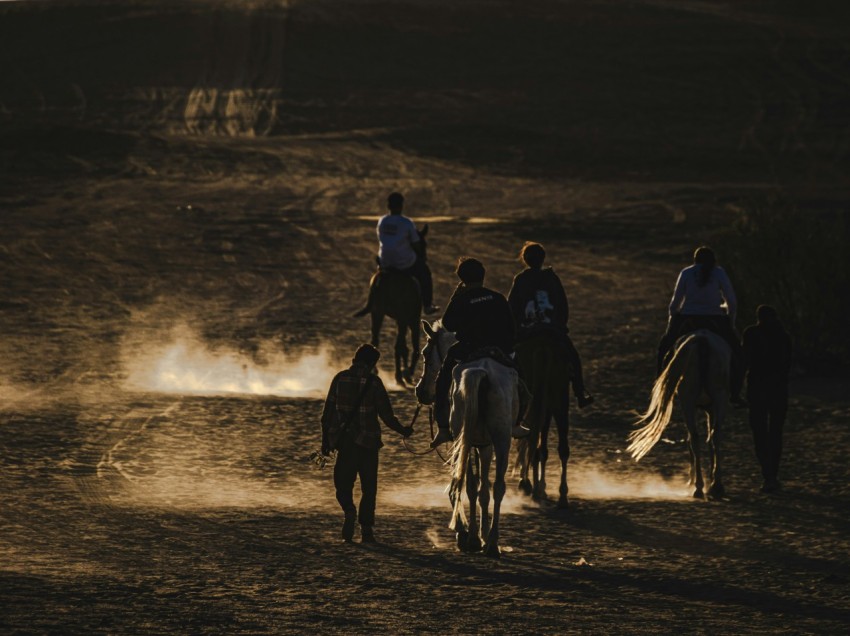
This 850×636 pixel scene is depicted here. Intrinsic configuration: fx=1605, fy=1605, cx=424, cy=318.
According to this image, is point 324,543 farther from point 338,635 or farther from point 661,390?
point 661,390

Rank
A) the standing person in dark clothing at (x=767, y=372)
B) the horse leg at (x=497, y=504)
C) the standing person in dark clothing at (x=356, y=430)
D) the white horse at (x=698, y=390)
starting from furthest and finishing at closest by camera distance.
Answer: the standing person in dark clothing at (x=767, y=372), the white horse at (x=698, y=390), the standing person in dark clothing at (x=356, y=430), the horse leg at (x=497, y=504)

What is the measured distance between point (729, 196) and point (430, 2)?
4579cm

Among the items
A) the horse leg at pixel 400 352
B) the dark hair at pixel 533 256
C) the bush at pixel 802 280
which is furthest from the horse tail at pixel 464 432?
the bush at pixel 802 280

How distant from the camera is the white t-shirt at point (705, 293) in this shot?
14.8 m

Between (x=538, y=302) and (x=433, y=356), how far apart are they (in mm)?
1234

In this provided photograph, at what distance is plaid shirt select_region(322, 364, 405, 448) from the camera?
1249cm

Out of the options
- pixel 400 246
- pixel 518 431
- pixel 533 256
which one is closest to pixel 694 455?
pixel 533 256

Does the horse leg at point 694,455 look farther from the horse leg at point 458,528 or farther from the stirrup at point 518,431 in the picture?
the horse leg at point 458,528

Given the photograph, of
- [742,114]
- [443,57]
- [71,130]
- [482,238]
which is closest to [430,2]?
[443,57]

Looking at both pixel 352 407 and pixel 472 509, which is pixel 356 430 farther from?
pixel 472 509

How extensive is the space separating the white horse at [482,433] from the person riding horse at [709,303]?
2861mm

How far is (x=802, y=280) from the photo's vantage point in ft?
75.8

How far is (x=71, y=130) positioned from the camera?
172 ft

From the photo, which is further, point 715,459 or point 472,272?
point 715,459
